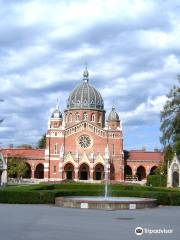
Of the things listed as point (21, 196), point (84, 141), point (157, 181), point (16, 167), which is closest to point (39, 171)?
point (16, 167)

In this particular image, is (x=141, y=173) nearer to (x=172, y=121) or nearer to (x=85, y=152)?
(x=85, y=152)

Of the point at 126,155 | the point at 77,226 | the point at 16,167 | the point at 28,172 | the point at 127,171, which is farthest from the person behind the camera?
the point at 127,171

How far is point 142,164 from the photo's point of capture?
9731 centimetres

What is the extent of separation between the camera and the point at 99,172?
92312 millimetres

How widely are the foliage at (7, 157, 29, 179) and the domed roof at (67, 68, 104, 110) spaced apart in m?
17.7

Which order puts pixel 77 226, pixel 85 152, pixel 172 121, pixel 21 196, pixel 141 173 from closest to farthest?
pixel 77 226
pixel 21 196
pixel 172 121
pixel 85 152
pixel 141 173

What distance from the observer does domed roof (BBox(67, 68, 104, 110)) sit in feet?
328

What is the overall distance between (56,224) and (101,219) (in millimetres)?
2852

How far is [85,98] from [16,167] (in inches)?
894

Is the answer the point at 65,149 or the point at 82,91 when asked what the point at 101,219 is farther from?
the point at 82,91

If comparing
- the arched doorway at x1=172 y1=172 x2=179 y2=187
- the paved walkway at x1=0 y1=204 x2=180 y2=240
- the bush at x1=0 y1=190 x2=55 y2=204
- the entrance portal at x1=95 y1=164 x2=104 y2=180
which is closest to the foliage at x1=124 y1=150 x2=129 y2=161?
the entrance portal at x1=95 y1=164 x2=104 y2=180

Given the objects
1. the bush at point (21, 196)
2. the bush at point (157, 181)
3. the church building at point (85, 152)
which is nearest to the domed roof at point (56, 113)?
the church building at point (85, 152)

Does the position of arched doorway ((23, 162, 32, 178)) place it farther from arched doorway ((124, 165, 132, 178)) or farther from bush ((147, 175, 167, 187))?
bush ((147, 175, 167, 187))

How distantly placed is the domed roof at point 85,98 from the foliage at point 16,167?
58.2 ft
